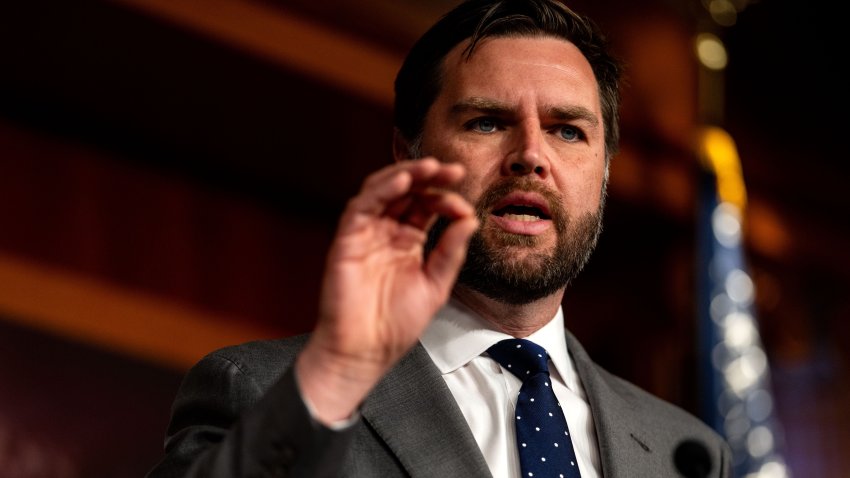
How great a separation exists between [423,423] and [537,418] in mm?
148

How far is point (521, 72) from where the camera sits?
1.64 metres

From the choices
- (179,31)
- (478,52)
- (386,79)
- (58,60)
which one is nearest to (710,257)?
(386,79)

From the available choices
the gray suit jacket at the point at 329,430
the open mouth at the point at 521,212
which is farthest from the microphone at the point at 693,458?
the open mouth at the point at 521,212

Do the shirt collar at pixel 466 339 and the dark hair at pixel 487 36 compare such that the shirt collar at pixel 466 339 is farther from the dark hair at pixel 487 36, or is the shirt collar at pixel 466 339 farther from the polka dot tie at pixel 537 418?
the dark hair at pixel 487 36

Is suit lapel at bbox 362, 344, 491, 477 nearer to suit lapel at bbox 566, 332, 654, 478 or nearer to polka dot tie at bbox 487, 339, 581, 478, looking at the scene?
polka dot tie at bbox 487, 339, 581, 478

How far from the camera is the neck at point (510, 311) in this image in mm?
1578

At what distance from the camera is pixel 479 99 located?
1.62 meters

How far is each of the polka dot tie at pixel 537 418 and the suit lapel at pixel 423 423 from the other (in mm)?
77

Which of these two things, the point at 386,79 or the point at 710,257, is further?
the point at 710,257

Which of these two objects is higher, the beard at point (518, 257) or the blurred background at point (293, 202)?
the beard at point (518, 257)

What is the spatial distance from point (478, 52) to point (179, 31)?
4.91ft

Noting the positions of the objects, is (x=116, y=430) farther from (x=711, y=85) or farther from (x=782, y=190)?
(x=782, y=190)

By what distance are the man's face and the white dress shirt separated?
0.06 meters

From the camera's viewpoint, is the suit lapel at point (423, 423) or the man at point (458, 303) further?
the suit lapel at point (423, 423)
